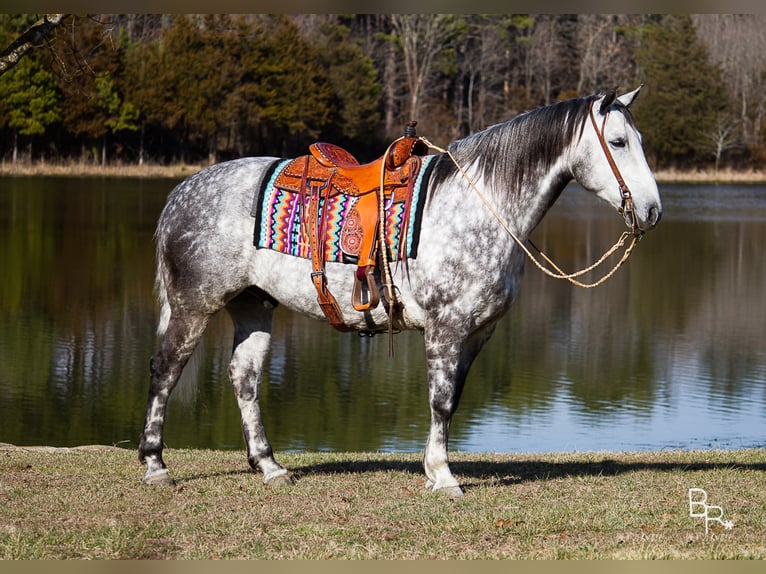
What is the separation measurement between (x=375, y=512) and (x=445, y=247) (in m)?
1.55

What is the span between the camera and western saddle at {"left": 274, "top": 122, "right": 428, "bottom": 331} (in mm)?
6914

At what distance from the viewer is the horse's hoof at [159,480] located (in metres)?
7.07

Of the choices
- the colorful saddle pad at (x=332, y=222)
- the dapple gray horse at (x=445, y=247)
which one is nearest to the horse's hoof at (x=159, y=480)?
the dapple gray horse at (x=445, y=247)

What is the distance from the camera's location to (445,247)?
6785mm

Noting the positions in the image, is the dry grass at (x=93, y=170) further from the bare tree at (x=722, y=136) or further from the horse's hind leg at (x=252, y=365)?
the horse's hind leg at (x=252, y=365)

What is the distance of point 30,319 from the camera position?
62.1ft

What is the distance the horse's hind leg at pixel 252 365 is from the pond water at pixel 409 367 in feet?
1.39

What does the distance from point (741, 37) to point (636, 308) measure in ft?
210

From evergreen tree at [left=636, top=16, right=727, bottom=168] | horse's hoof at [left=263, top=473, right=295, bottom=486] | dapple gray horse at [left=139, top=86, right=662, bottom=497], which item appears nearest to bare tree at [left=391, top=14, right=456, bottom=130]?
evergreen tree at [left=636, top=16, right=727, bottom=168]

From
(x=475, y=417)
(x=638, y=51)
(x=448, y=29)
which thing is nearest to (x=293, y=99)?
(x=448, y=29)

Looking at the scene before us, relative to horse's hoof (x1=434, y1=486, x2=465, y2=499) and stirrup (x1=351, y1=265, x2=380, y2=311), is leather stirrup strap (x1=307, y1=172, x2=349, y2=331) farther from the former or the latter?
horse's hoof (x1=434, y1=486, x2=465, y2=499)

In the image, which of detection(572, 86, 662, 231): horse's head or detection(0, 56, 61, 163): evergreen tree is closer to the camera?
detection(572, 86, 662, 231): horse's head

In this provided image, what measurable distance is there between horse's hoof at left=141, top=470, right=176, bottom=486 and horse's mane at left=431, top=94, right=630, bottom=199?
7.70 ft

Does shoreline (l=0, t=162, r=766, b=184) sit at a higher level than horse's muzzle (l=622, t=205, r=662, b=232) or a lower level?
lower
